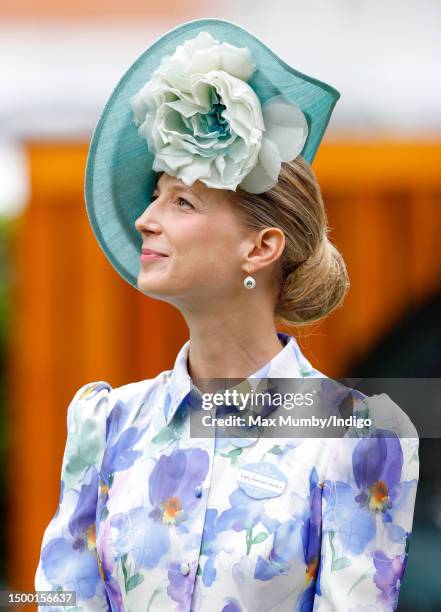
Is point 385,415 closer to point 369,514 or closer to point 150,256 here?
point 369,514

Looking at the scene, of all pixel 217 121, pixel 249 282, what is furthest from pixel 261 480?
pixel 217 121

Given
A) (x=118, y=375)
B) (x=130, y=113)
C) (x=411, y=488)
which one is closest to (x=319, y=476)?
(x=411, y=488)

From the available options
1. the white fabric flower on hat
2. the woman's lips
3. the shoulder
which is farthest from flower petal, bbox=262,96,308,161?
the shoulder

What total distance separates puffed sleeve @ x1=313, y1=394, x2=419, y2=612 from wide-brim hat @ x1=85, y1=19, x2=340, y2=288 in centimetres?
53

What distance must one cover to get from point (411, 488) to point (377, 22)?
141 inches

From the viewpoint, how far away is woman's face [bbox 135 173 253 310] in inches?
77.9

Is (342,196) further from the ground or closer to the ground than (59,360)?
further from the ground

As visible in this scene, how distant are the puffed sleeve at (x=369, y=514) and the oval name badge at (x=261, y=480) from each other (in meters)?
0.08

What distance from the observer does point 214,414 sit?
203cm

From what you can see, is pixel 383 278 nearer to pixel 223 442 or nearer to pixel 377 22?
pixel 377 22

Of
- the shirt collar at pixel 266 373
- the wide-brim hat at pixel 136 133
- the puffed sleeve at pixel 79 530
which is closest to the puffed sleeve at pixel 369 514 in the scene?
the shirt collar at pixel 266 373

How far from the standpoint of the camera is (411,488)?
6.38 feet

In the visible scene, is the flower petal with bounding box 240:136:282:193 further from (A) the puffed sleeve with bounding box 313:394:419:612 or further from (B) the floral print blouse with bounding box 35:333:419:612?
(A) the puffed sleeve with bounding box 313:394:419:612

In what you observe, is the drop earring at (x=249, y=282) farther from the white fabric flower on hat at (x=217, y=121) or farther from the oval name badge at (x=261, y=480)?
the oval name badge at (x=261, y=480)
